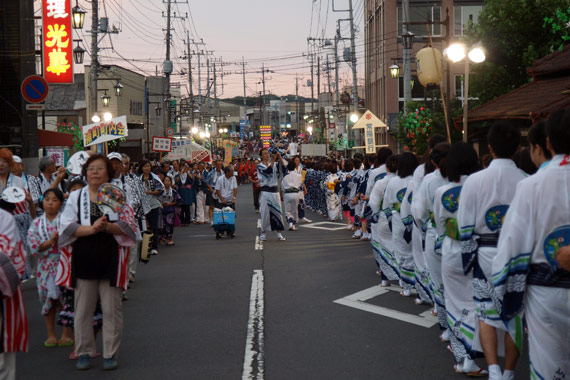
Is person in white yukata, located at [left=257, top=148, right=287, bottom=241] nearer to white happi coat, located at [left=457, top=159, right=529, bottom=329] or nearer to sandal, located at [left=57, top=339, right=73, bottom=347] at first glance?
sandal, located at [left=57, top=339, right=73, bottom=347]

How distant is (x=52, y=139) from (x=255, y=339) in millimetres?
22319

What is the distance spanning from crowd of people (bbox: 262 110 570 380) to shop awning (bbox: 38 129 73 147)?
19905 millimetres

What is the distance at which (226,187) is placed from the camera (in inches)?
800

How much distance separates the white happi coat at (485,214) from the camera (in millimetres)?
5332

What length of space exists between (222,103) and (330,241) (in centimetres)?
13891

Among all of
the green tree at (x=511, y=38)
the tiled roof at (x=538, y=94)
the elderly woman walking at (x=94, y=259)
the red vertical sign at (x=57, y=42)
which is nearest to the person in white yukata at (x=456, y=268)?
the elderly woman walking at (x=94, y=259)

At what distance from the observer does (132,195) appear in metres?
11.2

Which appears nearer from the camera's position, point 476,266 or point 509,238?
point 509,238

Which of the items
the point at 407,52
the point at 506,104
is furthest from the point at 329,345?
the point at 407,52

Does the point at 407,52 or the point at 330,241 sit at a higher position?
the point at 407,52

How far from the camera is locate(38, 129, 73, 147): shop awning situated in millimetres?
27047

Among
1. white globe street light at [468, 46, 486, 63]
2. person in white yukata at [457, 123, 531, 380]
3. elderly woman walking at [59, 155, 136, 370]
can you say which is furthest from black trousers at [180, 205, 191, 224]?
person in white yukata at [457, 123, 531, 380]

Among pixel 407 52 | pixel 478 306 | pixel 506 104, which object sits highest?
pixel 407 52

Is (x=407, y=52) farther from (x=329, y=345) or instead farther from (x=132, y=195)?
(x=329, y=345)
